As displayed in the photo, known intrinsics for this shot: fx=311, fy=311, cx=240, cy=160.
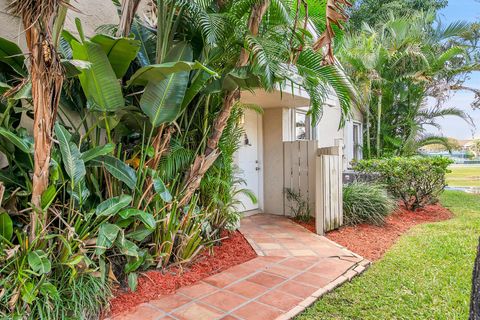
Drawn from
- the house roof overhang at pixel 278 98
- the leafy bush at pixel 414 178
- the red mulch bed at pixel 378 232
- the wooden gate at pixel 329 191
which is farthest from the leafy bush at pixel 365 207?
the house roof overhang at pixel 278 98

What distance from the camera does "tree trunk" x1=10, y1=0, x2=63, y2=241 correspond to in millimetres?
2301

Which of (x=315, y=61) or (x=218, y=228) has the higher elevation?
(x=315, y=61)

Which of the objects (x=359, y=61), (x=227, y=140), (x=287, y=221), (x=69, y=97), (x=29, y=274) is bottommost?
(x=287, y=221)

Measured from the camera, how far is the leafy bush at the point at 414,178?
25.5 feet

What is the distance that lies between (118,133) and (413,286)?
3.89 metres

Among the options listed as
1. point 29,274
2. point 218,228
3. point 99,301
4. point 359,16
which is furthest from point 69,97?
point 359,16

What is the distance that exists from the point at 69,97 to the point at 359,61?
9.58m

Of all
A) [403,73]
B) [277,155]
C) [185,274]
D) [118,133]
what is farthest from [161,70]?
[403,73]

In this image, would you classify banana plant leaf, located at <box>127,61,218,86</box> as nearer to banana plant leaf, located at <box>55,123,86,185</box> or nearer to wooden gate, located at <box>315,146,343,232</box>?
banana plant leaf, located at <box>55,123,86,185</box>

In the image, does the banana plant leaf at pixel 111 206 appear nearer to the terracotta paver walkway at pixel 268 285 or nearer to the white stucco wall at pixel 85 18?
the terracotta paver walkway at pixel 268 285

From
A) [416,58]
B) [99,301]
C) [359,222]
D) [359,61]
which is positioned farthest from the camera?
[416,58]

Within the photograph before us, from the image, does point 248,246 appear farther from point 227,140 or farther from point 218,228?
point 227,140

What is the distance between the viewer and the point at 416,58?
11.3 metres

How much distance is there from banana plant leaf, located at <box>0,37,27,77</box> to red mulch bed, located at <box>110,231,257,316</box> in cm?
248
